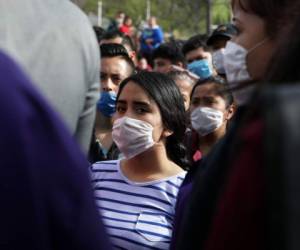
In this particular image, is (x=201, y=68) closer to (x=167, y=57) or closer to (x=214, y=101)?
(x=167, y=57)

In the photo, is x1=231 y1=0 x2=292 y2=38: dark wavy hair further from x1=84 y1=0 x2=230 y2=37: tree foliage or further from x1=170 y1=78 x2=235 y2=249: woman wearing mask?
x1=84 y1=0 x2=230 y2=37: tree foliage

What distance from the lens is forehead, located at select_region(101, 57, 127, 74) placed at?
16.8 ft

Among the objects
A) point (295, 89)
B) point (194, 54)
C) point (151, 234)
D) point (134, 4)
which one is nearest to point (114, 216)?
point (151, 234)

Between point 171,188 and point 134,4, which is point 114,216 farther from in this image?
point 134,4

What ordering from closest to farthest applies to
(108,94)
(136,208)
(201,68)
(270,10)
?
1. (270,10)
2. (136,208)
3. (108,94)
4. (201,68)

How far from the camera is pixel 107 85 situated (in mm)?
4957

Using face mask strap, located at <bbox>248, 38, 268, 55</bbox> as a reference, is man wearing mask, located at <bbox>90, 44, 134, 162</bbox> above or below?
below

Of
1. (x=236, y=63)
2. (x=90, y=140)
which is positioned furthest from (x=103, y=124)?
(x=90, y=140)

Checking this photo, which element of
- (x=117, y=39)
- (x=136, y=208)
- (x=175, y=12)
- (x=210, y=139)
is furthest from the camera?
(x=175, y=12)

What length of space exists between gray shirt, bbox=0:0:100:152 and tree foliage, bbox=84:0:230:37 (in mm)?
17349

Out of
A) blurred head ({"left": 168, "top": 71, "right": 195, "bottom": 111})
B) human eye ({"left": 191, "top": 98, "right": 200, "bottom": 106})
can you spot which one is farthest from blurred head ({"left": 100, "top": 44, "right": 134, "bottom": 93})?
human eye ({"left": 191, "top": 98, "right": 200, "bottom": 106})

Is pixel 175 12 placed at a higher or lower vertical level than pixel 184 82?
higher

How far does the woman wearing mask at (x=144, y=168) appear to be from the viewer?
9.54 ft

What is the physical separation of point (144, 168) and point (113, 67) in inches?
79.8
